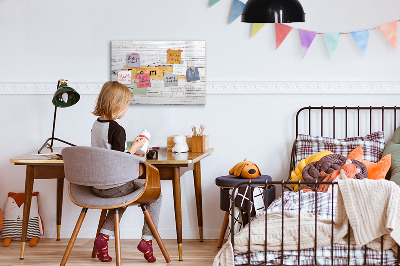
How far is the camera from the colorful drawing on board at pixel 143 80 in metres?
4.38

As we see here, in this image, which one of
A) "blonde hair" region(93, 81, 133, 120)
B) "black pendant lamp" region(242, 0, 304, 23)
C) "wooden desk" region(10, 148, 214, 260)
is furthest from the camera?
"wooden desk" region(10, 148, 214, 260)

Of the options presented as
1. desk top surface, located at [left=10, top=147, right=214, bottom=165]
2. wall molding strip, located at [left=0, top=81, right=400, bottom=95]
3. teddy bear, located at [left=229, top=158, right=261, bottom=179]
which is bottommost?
teddy bear, located at [left=229, top=158, right=261, bottom=179]

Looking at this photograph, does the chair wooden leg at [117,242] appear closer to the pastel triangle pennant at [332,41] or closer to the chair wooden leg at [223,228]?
the chair wooden leg at [223,228]

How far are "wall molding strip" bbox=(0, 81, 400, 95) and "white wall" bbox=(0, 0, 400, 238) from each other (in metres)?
0.04

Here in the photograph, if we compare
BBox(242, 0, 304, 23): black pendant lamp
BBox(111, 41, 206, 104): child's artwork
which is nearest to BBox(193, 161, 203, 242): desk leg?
BBox(111, 41, 206, 104): child's artwork

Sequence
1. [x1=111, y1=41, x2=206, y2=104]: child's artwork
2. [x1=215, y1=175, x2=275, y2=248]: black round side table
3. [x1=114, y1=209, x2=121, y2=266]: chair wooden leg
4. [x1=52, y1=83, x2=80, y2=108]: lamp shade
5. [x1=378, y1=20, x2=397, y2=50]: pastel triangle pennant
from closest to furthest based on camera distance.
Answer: [x1=114, y1=209, x2=121, y2=266]: chair wooden leg → [x1=215, y1=175, x2=275, y2=248]: black round side table → [x1=52, y1=83, x2=80, y2=108]: lamp shade → [x1=378, y1=20, x2=397, y2=50]: pastel triangle pennant → [x1=111, y1=41, x2=206, y2=104]: child's artwork

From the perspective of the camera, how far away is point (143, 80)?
4387mm

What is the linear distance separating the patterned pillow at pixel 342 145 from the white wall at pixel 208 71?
184mm

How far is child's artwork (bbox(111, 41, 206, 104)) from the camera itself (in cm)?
437

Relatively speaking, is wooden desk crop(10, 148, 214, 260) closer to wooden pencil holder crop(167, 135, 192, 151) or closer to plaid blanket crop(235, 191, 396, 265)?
wooden pencil holder crop(167, 135, 192, 151)

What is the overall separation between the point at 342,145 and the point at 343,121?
25 centimetres

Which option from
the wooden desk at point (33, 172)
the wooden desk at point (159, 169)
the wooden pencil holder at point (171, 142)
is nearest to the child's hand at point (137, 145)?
the wooden desk at point (159, 169)

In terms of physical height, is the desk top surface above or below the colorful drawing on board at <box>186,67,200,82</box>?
below

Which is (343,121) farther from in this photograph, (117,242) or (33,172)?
(33,172)
